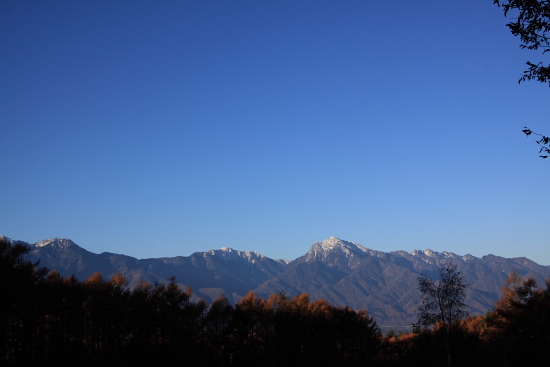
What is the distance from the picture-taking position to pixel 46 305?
1699 inches

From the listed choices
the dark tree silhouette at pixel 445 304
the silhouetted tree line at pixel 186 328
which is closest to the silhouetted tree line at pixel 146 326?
the silhouetted tree line at pixel 186 328

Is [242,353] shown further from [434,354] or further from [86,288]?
[434,354]

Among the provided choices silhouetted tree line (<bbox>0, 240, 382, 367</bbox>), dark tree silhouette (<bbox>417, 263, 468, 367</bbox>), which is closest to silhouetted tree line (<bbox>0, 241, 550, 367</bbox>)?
silhouetted tree line (<bbox>0, 240, 382, 367</bbox>)

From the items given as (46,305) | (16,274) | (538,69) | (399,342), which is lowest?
(399,342)

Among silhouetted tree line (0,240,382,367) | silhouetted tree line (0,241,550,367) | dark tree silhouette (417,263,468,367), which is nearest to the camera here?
silhouetted tree line (0,240,382,367)

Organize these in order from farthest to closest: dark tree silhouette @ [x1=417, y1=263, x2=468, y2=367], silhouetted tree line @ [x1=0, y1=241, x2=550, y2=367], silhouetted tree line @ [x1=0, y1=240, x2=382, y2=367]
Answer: dark tree silhouette @ [x1=417, y1=263, x2=468, y2=367] < silhouetted tree line @ [x1=0, y1=241, x2=550, y2=367] < silhouetted tree line @ [x1=0, y1=240, x2=382, y2=367]

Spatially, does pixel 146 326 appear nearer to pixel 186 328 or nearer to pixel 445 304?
pixel 186 328

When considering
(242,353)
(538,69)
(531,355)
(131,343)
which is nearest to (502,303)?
(531,355)

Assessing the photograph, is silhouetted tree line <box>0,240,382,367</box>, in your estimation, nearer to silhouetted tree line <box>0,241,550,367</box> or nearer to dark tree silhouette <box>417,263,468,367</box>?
silhouetted tree line <box>0,241,550,367</box>

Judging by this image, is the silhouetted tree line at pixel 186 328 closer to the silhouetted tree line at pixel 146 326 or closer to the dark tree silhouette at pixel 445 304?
the silhouetted tree line at pixel 146 326

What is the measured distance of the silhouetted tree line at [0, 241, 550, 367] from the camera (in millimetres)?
40500

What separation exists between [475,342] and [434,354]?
6.44m

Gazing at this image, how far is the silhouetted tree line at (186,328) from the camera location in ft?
133

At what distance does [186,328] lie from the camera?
55.8m
